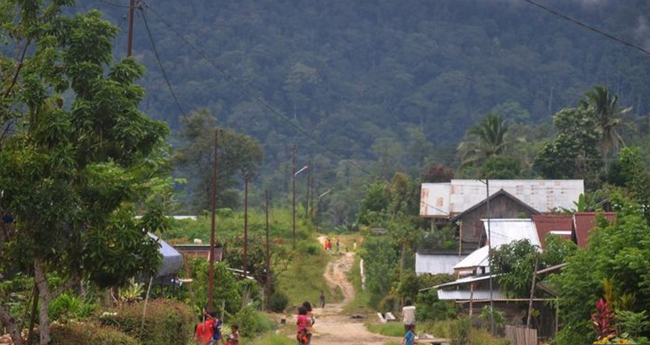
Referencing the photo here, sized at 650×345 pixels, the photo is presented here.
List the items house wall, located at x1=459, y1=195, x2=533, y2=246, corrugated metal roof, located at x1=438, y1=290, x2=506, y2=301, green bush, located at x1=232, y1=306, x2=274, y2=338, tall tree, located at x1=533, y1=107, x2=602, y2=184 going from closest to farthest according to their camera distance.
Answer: green bush, located at x1=232, y1=306, x2=274, y2=338 < corrugated metal roof, located at x1=438, y1=290, x2=506, y2=301 < house wall, located at x1=459, y1=195, x2=533, y2=246 < tall tree, located at x1=533, y1=107, x2=602, y2=184

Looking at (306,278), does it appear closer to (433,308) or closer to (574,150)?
(433,308)

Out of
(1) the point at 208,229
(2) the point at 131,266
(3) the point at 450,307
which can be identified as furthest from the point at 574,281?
(1) the point at 208,229

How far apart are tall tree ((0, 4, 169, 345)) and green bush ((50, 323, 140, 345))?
0.71 metres

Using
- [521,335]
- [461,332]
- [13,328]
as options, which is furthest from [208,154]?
[13,328]

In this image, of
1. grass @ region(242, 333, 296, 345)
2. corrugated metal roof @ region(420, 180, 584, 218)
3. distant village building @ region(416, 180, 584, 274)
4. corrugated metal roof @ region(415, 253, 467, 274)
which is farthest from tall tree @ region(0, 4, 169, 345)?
corrugated metal roof @ region(420, 180, 584, 218)

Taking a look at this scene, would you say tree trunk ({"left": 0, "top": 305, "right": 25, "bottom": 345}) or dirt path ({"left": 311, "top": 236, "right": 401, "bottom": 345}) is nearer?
tree trunk ({"left": 0, "top": 305, "right": 25, "bottom": 345})

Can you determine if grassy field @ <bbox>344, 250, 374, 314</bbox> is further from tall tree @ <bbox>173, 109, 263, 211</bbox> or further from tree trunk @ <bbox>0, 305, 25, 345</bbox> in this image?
tree trunk @ <bbox>0, 305, 25, 345</bbox>

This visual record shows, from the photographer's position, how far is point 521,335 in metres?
32.2

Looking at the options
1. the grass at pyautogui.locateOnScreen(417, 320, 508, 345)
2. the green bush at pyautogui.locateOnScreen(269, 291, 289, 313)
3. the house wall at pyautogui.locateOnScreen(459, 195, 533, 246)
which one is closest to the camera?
the grass at pyautogui.locateOnScreen(417, 320, 508, 345)

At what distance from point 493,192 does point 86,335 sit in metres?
52.1

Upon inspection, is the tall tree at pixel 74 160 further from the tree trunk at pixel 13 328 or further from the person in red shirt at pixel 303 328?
the person in red shirt at pixel 303 328

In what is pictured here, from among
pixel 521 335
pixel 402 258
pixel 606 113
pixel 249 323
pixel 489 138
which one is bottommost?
pixel 521 335

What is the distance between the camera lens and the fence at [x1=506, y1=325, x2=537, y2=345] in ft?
102

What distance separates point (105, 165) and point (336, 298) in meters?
48.0
